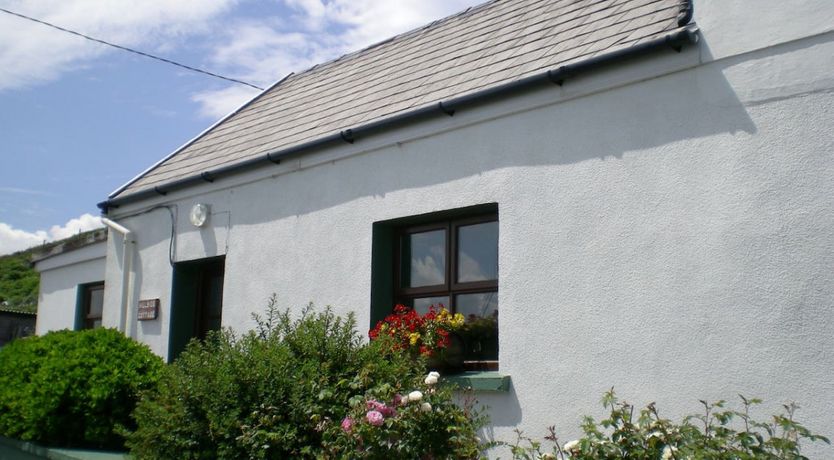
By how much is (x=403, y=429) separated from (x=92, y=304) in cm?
1002

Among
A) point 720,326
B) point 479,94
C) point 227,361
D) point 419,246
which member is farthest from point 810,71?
point 227,361

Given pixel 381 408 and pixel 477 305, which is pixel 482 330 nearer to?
pixel 477 305

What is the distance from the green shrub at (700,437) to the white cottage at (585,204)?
0.17 metres

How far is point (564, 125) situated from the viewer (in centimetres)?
667

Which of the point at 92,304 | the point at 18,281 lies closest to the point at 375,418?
the point at 92,304

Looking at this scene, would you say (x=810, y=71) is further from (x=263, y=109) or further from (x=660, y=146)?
(x=263, y=109)

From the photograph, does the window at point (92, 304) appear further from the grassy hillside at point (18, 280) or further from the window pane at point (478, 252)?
the grassy hillside at point (18, 280)

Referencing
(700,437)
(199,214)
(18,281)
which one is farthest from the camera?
(18,281)

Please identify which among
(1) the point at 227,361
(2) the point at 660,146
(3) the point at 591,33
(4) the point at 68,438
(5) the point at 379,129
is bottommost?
(4) the point at 68,438

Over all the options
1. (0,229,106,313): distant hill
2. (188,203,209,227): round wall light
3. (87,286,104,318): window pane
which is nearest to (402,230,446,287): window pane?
(188,203,209,227): round wall light

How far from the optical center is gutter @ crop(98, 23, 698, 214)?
19.9ft

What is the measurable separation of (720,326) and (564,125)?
199 centimetres

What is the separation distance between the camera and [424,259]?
802 centimetres

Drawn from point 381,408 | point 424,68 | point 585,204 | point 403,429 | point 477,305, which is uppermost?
point 424,68
